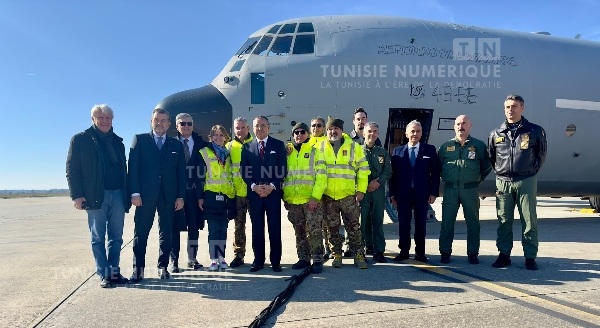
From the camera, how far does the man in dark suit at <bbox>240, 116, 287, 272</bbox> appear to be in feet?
18.3

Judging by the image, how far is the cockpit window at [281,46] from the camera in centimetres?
906

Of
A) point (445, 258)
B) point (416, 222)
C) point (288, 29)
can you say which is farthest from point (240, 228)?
point (288, 29)

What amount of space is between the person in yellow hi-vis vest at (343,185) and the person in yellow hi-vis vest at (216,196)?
4.48 ft

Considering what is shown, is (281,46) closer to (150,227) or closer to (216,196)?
(216,196)

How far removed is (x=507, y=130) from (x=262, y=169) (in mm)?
3552

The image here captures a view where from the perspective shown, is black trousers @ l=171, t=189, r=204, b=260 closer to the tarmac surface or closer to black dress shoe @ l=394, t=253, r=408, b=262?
the tarmac surface

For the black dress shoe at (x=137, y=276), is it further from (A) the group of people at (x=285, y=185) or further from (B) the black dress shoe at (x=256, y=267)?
(B) the black dress shoe at (x=256, y=267)

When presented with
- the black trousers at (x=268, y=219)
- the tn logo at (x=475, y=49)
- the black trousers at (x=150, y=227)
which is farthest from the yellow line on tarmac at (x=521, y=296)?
the tn logo at (x=475, y=49)

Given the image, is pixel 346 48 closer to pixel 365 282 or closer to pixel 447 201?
pixel 447 201

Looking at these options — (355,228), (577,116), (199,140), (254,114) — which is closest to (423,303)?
(355,228)

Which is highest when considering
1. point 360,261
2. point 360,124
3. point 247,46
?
point 247,46

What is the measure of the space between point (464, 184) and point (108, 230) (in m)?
4.95

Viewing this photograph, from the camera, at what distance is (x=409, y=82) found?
8.95 metres

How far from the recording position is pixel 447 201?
6094mm
